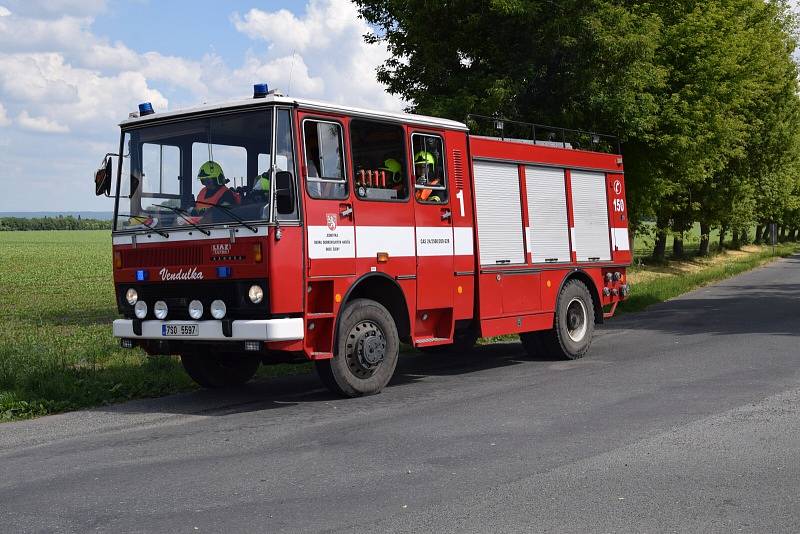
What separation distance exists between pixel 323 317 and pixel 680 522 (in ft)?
15.5

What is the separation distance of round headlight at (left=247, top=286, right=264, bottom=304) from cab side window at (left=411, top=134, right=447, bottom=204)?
2.46 meters

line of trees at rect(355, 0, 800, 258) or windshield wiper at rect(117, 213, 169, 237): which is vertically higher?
line of trees at rect(355, 0, 800, 258)

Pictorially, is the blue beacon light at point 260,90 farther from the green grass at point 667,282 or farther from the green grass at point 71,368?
the green grass at point 667,282

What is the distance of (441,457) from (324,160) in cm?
362

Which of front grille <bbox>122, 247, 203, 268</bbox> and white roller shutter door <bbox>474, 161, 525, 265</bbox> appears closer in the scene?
front grille <bbox>122, 247, 203, 268</bbox>

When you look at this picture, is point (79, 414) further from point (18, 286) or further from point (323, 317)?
point (18, 286)

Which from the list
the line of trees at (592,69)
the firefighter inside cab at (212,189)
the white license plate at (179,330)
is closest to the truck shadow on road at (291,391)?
the white license plate at (179,330)

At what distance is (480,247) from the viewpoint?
1162cm

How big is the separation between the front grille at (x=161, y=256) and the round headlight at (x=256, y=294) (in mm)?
696

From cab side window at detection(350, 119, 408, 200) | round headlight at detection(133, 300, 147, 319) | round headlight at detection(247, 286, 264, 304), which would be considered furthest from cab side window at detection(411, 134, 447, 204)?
round headlight at detection(133, 300, 147, 319)

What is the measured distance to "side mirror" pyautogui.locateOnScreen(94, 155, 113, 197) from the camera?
32.7 ft

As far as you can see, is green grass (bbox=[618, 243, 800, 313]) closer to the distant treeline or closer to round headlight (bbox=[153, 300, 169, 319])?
round headlight (bbox=[153, 300, 169, 319])

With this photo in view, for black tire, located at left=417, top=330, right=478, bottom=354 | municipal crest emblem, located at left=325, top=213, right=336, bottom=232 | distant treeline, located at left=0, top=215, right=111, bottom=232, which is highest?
distant treeline, located at left=0, top=215, right=111, bottom=232

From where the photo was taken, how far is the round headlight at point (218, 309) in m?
9.24
